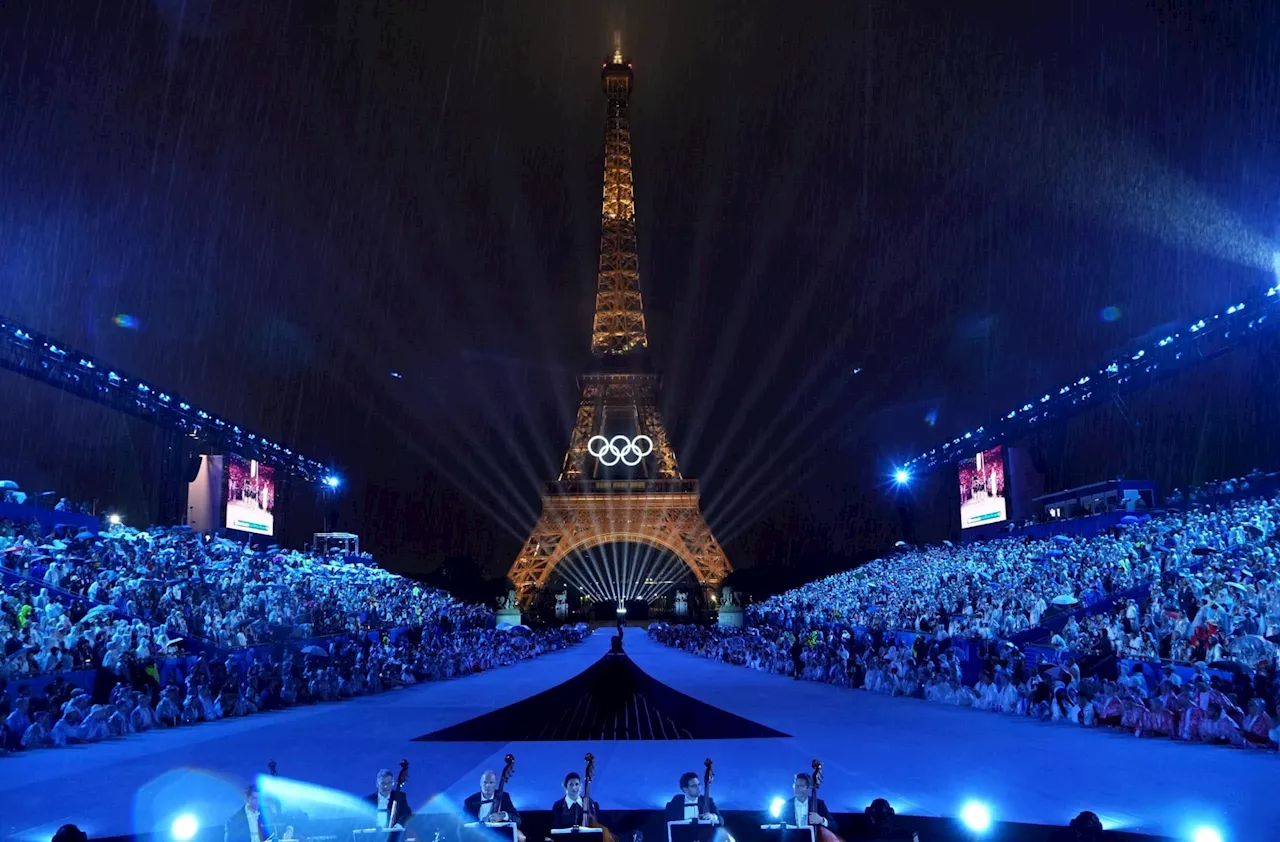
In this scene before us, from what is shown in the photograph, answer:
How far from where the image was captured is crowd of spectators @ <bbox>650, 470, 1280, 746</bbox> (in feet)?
40.7

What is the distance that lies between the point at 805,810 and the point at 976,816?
7.16 ft

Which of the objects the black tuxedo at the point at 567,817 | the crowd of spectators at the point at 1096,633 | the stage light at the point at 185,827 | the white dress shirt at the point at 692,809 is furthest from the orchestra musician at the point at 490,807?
the crowd of spectators at the point at 1096,633

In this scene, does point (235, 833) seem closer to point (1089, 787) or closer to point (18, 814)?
point (18, 814)

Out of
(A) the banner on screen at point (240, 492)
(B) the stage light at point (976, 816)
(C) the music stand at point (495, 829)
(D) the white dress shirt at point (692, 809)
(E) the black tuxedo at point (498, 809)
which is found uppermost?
(A) the banner on screen at point (240, 492)

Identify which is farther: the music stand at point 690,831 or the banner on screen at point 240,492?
the banner on screen at point 240,492

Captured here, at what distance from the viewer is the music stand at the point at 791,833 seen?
20.2 ft

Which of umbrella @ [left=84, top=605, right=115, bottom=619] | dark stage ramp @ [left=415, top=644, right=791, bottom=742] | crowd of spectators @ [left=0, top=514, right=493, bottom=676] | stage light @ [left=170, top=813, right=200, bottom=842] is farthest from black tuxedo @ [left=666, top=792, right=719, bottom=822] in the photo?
umbrella @ [left=84, top=605, right=115, bottom=619]

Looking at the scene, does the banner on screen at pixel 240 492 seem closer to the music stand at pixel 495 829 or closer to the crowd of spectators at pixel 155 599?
the crowd of spectators at pixel 155 599

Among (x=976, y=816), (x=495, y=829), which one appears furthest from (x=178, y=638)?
(x=976, y=816)

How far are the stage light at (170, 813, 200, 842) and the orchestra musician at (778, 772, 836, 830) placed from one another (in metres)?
5.02

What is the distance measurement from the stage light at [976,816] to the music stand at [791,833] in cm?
190

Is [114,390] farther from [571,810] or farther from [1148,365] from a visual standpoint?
[1148,365]

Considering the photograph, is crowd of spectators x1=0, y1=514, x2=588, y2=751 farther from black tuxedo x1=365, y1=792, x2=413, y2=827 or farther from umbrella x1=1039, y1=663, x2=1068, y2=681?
umbrella x1=1039, y1=663, x2=1068, y2=681

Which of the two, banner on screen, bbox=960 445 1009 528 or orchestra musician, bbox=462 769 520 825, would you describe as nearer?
orchestra musician, bbox=462 769 520 825
